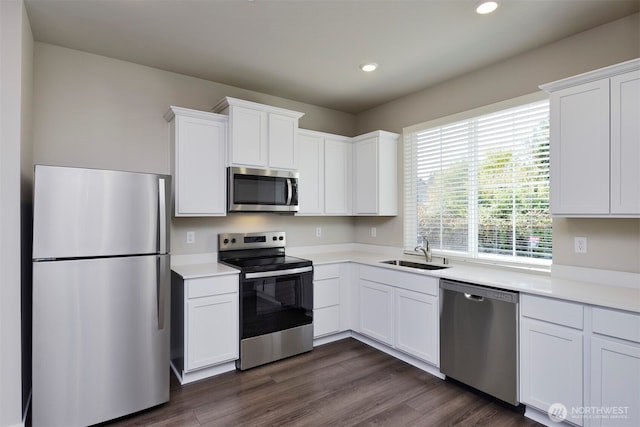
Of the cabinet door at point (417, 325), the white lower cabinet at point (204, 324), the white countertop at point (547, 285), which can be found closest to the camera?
the white countertop at point (547, 285)

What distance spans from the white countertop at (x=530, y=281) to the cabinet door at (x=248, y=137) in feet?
3.36

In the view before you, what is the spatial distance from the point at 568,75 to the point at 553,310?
1.79 m

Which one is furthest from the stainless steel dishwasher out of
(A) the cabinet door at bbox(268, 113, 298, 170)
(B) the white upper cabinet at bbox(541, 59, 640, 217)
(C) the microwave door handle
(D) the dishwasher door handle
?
(A) the cabinet door at bbox(268, 113, 298, 170)

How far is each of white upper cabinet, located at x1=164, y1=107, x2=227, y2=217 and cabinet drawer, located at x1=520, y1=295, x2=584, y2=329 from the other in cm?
251

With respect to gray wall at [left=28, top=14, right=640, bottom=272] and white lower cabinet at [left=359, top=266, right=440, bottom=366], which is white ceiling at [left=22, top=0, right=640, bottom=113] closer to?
gray wall at [left=28, top=14, right=640, bottom=272]

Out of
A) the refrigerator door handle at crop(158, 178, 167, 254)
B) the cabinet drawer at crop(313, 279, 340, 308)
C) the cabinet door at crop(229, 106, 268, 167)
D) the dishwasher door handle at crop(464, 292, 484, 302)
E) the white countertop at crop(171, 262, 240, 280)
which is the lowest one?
the cabinet drawer at crop(313, 279, 340, 308)

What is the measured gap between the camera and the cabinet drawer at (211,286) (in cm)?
267

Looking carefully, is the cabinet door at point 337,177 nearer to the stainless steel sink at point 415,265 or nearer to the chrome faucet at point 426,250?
the stainless steel sink at point 415,265

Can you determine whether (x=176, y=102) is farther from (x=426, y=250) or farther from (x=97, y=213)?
(x=426, y=250)

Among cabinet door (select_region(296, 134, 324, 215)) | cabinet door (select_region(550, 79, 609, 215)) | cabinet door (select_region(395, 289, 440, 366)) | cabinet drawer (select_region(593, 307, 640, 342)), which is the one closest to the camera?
cabinet drawer (select_region(593, 307, 640, 342))

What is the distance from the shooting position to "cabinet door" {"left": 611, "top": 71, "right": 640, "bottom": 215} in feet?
6.52
